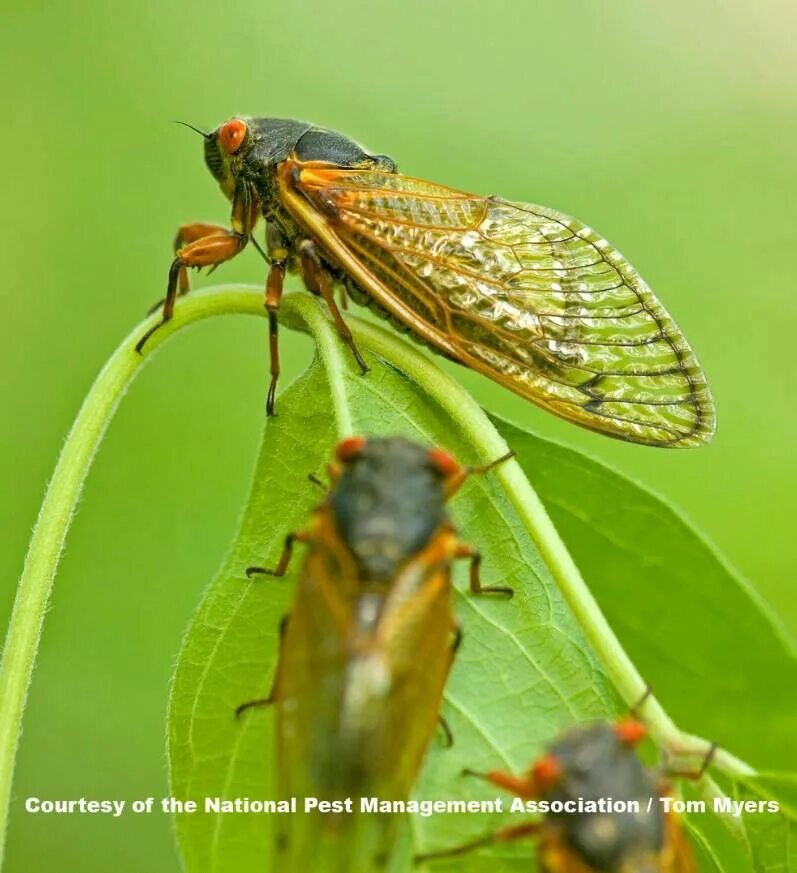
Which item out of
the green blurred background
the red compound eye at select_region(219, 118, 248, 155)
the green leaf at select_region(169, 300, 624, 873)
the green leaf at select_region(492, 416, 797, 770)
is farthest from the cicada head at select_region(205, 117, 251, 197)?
the green blurred background

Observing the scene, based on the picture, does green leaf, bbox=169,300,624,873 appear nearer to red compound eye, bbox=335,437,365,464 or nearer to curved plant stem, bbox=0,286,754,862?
curved plant stem, bbox=0,286,754,862

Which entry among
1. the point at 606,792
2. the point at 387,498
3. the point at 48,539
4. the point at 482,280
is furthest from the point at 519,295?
the point at 606,792

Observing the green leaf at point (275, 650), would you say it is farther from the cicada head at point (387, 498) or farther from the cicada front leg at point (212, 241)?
the cicada front leg at point (212, 241)

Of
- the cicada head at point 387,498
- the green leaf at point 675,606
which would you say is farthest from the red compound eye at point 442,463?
the green leaf at point 675,606

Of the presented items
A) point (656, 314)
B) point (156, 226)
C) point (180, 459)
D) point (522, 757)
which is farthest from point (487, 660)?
point (156, 226)

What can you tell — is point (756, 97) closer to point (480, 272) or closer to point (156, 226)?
point (156, 226)

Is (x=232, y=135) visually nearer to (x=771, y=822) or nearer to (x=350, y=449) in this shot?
(x=350, y=449)
